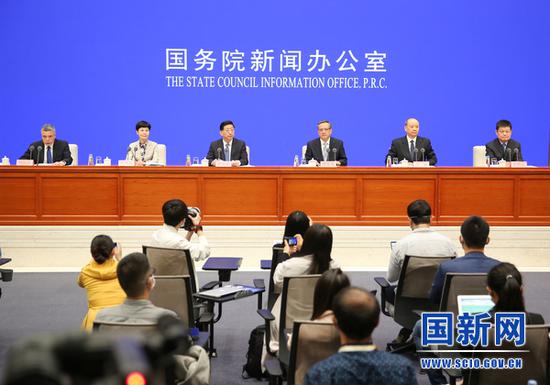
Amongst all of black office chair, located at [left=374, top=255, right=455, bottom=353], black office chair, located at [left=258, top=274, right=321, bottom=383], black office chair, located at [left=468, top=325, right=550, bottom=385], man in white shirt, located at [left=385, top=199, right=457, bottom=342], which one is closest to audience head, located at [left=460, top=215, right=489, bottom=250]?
black office chair, located at [left=374, top=255, right=455, bottom=353]

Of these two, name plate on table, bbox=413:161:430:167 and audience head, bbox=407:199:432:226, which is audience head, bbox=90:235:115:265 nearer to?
audience head, bbox=407:199:432:226

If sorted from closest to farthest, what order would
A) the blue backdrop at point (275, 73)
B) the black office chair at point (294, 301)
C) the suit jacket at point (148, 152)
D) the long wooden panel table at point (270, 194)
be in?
the black office chair at point (294, 301) < the long wooden panel table at point (270, 194) < the suit jacket at point (148, 152) < the blue backdrop at point (275, 73)

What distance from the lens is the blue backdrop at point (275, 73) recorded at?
9320 millimetres

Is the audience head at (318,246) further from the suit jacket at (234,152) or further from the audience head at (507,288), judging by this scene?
the suit jacket at (234,152)

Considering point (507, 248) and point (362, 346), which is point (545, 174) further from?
point (362, 346)

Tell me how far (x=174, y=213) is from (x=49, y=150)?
3901mm

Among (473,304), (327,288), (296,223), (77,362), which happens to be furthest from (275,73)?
(77,362)

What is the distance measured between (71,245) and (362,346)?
224 inches

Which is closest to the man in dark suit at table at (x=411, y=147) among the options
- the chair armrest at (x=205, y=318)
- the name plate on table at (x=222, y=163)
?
the name plate on table at (x=222, y=163)

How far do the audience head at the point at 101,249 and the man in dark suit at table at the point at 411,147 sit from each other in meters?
4.86

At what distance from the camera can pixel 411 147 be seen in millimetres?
7820

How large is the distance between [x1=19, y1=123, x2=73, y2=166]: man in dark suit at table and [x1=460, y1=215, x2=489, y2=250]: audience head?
5.17 meters

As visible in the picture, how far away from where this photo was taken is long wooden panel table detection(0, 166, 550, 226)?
7.12 meters

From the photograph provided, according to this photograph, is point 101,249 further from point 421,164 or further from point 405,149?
point 405,149
